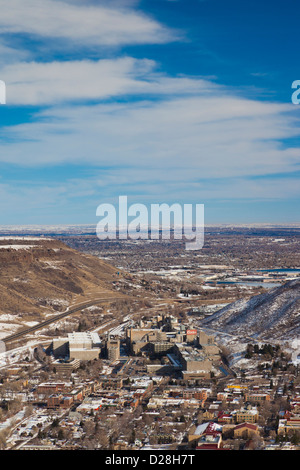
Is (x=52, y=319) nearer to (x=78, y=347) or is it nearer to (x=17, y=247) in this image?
(x=78, y=347)

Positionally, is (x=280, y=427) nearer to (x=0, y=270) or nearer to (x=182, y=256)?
(x=0, y=270)

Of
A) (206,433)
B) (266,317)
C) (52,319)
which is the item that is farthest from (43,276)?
(206,433)

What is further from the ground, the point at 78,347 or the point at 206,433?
the point at 206,433

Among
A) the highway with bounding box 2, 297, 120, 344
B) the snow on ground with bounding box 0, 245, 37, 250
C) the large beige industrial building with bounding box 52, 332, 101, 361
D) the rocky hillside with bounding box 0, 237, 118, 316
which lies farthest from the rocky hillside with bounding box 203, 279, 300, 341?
the snow on ground with bounding box 0, 245, 37, 250

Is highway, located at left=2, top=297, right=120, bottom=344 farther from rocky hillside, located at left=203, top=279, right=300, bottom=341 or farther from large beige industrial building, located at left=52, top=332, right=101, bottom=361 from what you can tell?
rocky hillside, located at left=203, top=279, right=300, bottom=341
